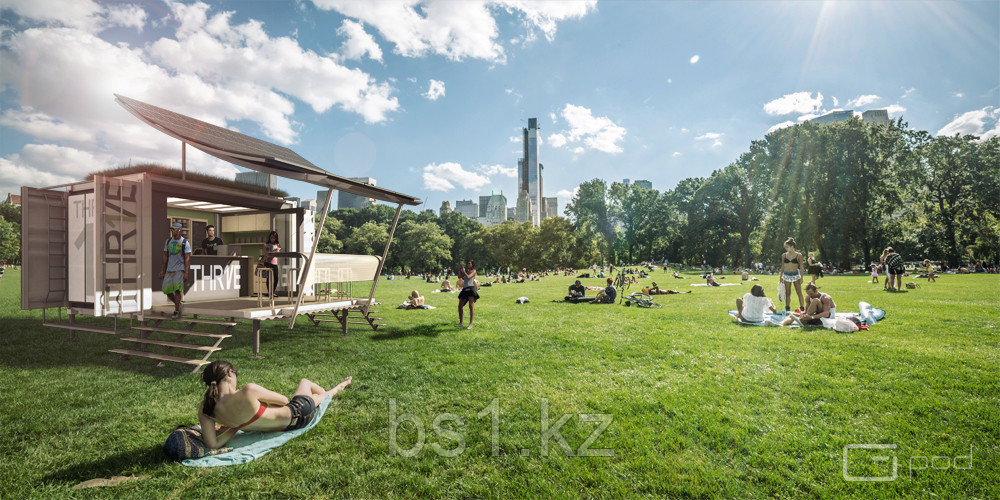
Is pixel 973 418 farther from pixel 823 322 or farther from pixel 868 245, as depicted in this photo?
pixel 868 245

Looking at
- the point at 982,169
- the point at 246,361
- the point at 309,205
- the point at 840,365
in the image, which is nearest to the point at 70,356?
the point at 246,361

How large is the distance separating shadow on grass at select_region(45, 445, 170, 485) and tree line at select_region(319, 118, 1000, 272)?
50.1m

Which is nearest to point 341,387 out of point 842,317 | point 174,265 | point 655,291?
point 174,265

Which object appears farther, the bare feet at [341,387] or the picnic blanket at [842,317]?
the picnic blanket at [842,317]

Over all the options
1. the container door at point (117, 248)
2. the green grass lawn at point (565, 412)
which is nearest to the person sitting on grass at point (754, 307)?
the green grass lawn at point (565, 412)

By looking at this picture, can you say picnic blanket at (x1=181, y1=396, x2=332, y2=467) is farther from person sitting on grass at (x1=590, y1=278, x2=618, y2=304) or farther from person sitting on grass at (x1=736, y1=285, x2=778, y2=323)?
person sitting on grass at (x1=590, y1=278, x2=618, y2=304)

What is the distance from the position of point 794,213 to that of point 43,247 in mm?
54940

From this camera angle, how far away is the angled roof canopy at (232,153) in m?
7.01

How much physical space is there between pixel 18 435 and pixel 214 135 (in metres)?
6.70

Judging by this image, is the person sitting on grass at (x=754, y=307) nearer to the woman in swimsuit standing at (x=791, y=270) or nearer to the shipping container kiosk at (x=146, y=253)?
the woman in swimsuit standing at (x=791, y=270)

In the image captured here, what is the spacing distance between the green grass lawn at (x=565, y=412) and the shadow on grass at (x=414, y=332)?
64 cm

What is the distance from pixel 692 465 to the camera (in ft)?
12.1

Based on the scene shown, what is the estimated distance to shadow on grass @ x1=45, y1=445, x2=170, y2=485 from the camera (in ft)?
11.7

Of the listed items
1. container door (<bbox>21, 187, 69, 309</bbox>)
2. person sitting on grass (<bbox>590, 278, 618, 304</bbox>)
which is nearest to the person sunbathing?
person sitting on grass (<bbox>590, 278, 618, 304</bbox>)
